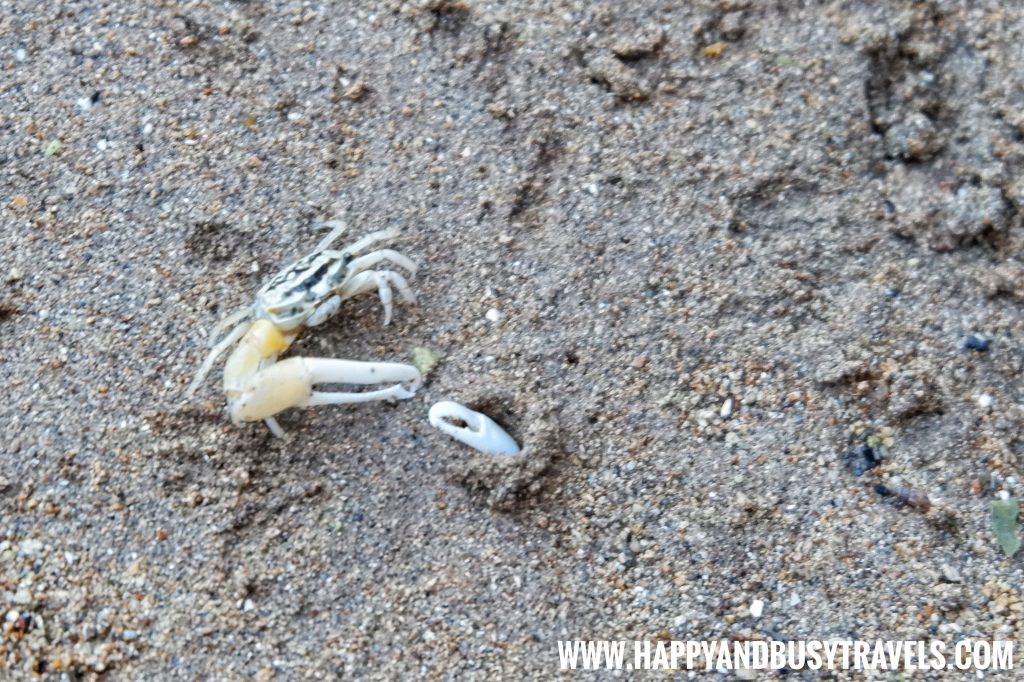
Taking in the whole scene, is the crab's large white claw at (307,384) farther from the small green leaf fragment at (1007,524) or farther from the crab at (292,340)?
the small green leaf fragment at (1007,524)

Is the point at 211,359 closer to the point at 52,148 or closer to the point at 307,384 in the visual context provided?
the point at 307,384

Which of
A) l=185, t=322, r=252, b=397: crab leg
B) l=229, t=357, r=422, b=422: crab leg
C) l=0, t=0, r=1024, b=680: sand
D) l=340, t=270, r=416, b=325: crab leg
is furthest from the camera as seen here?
l=340, t=270, r=416, b=325: crab leg

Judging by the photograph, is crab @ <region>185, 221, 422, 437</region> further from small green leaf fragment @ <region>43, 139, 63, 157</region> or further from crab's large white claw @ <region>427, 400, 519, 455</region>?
small green leaf fragment @ <region>43, 139, 63, 157</region>

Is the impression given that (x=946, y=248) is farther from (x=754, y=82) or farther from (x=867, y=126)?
(x=754, y=82)

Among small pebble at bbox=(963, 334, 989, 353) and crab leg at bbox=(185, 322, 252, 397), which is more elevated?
small pebble at bbox=(963, 334, 989, 353)

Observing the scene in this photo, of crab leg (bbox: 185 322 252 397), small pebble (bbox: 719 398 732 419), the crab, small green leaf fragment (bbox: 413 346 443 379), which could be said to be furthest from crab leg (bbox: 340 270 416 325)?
small pebble (bbox: 719 398 732 419)
